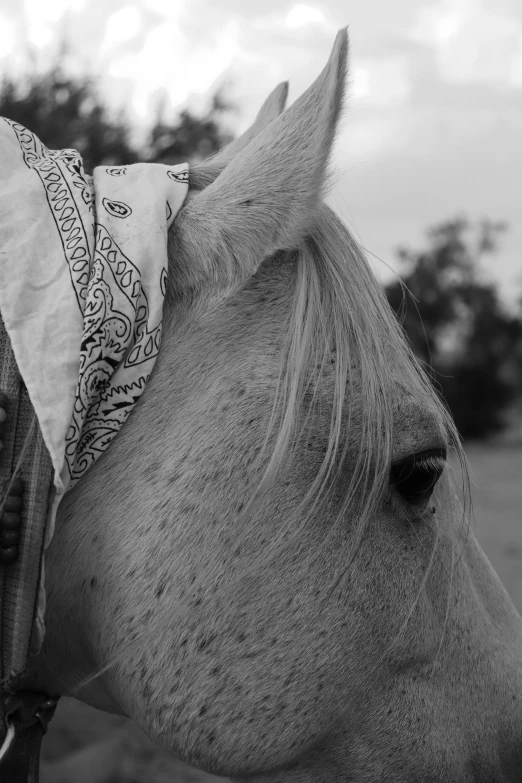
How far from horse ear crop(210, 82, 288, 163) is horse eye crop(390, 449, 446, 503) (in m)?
0.79

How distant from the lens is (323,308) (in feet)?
4.24

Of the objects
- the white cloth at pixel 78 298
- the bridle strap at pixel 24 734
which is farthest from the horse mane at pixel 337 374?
the bridle strap at pixel 24 734

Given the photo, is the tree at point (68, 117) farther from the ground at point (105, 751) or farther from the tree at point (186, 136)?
the ground at point (105, 751)

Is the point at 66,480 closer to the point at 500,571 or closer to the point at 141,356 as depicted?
the point at 141,356

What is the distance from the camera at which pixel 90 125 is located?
4148 millimetres

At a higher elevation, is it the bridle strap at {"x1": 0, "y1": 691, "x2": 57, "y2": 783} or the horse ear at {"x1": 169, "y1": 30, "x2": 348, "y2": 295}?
the horse ear at {"x1": 169, "y1": 30, "x2": 348, "y2": 295}

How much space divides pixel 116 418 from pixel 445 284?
2205cm

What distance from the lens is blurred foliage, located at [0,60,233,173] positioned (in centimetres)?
382

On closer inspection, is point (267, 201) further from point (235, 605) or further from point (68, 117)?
point (68, 117)

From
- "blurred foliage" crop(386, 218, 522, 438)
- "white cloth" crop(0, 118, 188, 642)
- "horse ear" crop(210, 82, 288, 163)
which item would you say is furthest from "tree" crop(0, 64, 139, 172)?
"blurred foliage" crop(386, 218, 522, 438)

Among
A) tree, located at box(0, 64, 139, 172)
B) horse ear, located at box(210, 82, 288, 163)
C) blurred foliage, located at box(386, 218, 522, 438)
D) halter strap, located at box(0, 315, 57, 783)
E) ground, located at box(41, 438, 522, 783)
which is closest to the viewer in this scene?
halter strap, located at box(0, 315, 57, 783)

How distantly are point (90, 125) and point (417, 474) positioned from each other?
3524mm

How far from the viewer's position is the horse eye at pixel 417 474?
1.27 meters

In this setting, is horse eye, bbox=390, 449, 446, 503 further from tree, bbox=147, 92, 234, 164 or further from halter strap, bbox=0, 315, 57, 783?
tree, bbox=147, 92, 234, 164
